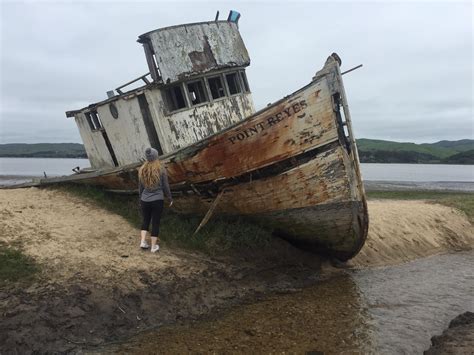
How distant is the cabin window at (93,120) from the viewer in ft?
36.4

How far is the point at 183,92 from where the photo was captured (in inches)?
364

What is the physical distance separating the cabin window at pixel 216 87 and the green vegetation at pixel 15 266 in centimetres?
511

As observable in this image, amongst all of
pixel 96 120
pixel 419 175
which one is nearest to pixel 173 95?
pixel 96 120

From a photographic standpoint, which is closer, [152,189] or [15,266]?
[15,266]

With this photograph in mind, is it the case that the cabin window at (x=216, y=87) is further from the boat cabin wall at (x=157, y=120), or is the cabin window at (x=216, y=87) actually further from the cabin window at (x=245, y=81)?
the cabin window at (x=245, y=81)

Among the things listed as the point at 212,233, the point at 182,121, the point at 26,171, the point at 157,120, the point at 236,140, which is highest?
the point at 26,171

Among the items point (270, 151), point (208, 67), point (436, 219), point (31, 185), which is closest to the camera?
point (270, 151)

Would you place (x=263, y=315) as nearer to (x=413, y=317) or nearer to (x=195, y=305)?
(x=195, y=305)

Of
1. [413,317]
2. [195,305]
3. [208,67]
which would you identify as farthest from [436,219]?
[195,305]

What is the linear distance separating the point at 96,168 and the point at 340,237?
7.27 metres

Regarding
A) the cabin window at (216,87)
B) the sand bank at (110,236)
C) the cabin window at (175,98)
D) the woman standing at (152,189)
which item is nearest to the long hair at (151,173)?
the woman standing at (152,189)

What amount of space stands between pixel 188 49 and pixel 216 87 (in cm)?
104

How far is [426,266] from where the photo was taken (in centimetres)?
979

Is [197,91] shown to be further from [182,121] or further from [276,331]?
[276,331]
